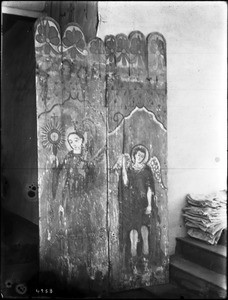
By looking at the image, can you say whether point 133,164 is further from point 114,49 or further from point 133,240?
point 114,49

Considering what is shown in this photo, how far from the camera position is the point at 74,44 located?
2.77m

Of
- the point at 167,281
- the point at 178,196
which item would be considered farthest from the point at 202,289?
the point at 178,196

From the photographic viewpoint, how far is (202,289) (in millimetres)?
2742

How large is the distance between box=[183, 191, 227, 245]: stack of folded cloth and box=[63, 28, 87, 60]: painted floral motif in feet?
3.95

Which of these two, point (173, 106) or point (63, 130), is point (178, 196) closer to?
point (173, 106)

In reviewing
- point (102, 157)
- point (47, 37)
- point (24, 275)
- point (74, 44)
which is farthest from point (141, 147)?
point (24, 275)

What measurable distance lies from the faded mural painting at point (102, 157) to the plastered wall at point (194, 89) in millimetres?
64

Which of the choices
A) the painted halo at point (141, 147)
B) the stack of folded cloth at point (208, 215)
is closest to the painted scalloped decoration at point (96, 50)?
the painted halo at point (141, 147)

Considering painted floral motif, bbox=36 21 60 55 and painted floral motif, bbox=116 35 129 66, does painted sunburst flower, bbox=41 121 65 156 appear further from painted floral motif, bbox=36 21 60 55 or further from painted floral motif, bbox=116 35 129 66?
painted floral motif, bbox=116 35 129 66

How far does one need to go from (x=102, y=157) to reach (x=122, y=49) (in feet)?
2.41

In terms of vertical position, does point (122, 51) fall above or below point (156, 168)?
above

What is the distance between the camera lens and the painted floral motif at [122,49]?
2.84 metres

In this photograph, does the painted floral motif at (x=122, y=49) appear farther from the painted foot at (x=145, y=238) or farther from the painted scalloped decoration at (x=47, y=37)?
the painted foot at (x=145, y=238)

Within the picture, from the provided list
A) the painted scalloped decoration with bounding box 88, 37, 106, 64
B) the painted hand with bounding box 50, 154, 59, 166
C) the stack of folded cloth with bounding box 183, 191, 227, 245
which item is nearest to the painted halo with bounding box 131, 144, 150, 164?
the stack of folded cloth with bounding box 183, 191, 227, 245
